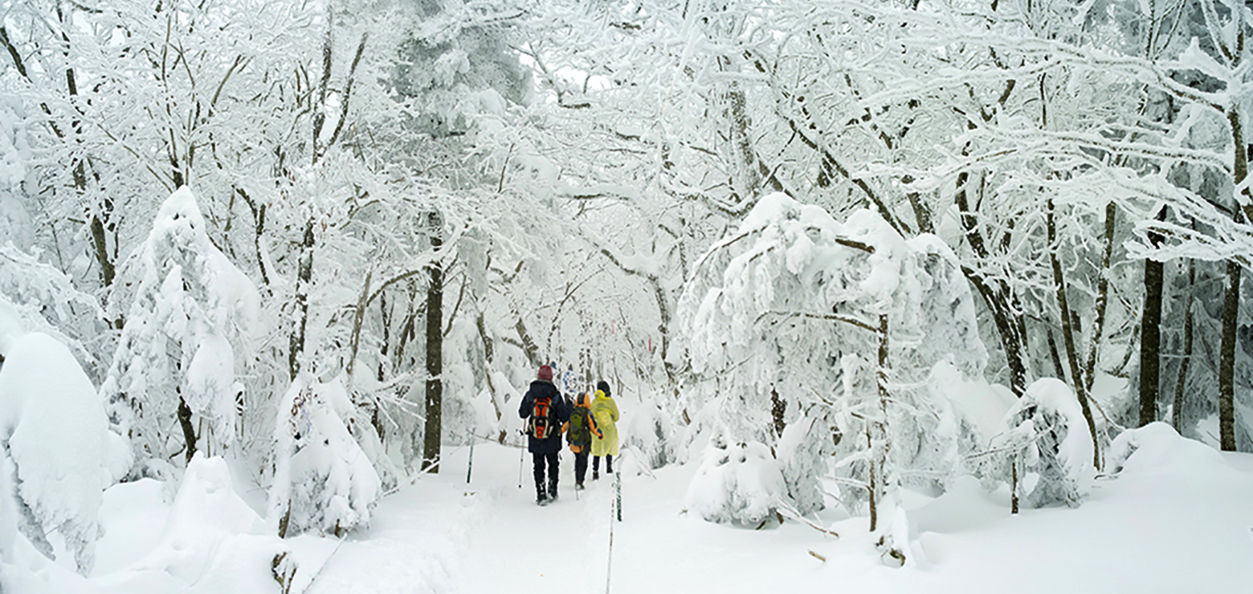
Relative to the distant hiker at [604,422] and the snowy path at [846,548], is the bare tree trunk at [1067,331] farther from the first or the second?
the distant hiker at [604,422]

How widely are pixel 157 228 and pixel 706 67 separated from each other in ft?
17.1

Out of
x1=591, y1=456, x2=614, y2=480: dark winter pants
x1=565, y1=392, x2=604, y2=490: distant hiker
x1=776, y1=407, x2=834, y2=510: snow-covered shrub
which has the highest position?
x1=776, y1=407, x2=834, y2=510: snow-covered shrub

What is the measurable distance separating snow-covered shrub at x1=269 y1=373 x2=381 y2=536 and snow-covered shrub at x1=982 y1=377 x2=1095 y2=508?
5.71m

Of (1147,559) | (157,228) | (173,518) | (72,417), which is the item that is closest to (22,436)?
(72,417)

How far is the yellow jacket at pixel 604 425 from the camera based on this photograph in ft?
37.0

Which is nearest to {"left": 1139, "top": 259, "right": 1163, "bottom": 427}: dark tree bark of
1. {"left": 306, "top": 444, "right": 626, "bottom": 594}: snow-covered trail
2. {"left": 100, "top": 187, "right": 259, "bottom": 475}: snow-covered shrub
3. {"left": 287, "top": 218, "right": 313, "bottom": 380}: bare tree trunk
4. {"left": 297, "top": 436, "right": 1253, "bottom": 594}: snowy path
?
{"left": 297, "top": 436, "right": 1253, "bottom": 594}: snowy path

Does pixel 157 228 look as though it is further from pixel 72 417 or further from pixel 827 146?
pixel 827 146

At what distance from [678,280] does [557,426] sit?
4.00m

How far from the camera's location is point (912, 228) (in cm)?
927

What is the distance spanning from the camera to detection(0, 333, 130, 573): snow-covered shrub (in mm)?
2559

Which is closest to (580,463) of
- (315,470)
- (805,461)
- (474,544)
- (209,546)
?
(474,544)

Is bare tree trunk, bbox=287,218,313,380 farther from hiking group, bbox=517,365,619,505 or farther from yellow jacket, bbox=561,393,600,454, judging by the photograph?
yellow jacket, bbox=561,393,600,454

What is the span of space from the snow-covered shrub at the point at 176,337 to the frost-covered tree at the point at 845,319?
3.95m

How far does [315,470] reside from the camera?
6812 millimetres
